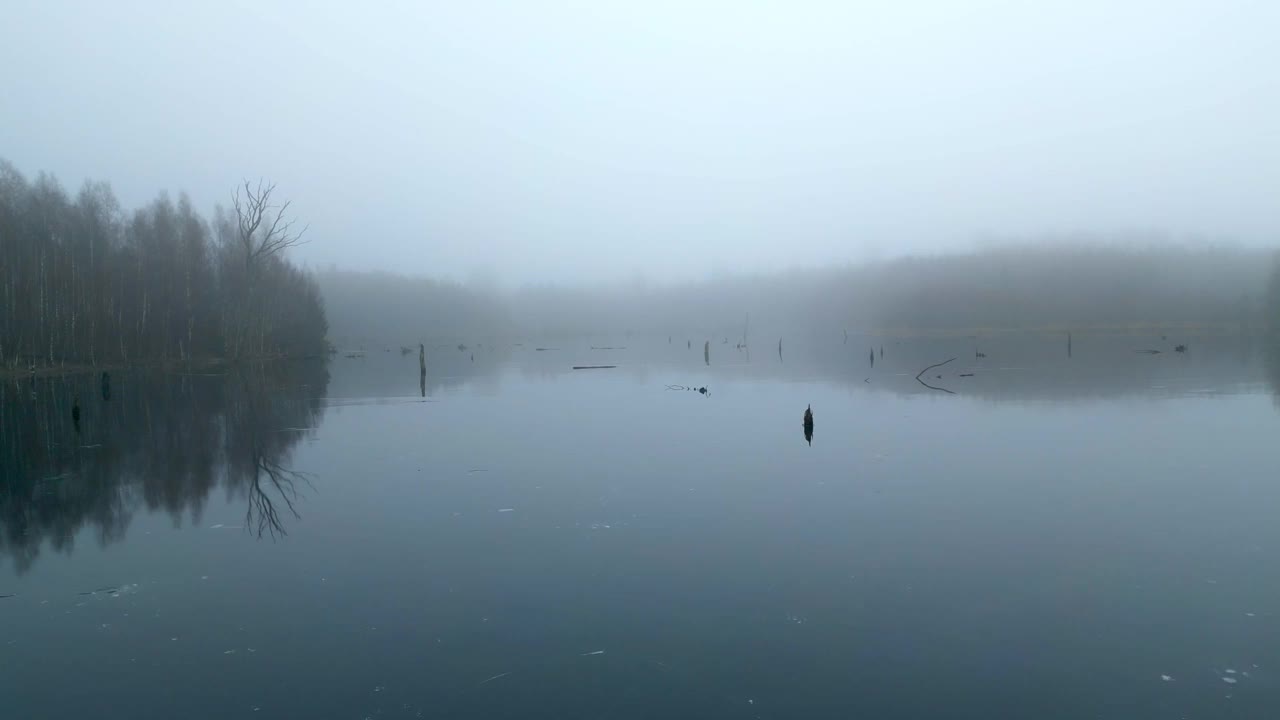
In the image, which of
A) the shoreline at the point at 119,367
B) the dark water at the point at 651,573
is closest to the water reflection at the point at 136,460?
the dark water at the point at 651,573

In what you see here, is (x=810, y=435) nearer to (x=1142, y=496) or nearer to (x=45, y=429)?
(x=1142, y=496)

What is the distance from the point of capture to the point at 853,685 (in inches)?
231

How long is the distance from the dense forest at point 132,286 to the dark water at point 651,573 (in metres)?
31.8

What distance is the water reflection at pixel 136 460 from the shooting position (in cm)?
1166

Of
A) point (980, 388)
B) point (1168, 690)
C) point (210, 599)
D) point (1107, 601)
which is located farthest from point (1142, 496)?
point (980, 388)

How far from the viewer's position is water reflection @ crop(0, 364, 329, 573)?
11.7m

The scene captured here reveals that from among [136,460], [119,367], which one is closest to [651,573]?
[136,460]

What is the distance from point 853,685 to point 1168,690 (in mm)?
2346

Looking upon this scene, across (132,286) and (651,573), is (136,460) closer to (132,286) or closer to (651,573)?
(651,573)

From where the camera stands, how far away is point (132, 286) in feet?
177

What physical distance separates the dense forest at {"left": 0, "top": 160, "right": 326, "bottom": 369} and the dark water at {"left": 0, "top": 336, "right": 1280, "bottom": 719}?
3178 cm

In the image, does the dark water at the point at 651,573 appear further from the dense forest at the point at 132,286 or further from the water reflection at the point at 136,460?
the dense forest at the point at 132,286

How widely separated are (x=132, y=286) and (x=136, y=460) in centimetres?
4503

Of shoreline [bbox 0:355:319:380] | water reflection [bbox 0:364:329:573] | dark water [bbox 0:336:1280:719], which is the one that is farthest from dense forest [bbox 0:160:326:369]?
dark water [bbox 0:336:1280:719]
